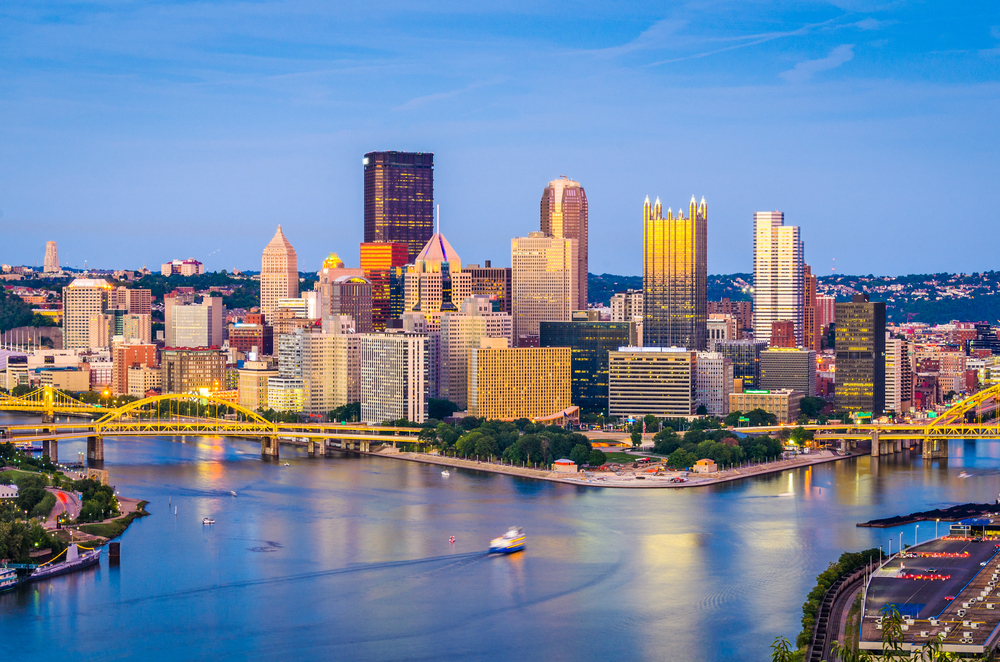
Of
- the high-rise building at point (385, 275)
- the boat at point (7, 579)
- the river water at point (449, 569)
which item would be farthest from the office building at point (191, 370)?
the boat at point (7, 579)

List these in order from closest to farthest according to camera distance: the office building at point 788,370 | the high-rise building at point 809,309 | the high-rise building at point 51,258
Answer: the office building at point 788,370 < the high-rise building at point 809,309 < the high-rise building at point 51,258

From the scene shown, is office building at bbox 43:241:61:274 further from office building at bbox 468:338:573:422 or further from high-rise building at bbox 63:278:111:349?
office building at bbox 468:338:573:422

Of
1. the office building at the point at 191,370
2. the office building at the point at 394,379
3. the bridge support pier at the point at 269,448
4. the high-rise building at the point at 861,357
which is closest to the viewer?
the bridge support pier at the point at 269,448

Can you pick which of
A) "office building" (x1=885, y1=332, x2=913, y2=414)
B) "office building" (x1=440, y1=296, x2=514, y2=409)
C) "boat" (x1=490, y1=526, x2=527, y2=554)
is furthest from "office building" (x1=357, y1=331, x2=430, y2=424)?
"boat" (x1=490, y1=526, x2=527, y2=554)

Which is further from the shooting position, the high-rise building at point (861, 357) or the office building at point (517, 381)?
the high-rise building at point (861, 357)

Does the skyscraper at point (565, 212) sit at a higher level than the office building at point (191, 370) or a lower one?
higher

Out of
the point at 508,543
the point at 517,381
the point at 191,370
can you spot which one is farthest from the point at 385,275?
the point at 508,543

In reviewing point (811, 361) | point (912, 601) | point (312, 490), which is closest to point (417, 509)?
point (312, 490)

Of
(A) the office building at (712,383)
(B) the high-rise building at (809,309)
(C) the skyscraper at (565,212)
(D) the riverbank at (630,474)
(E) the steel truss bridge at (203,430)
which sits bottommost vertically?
(D) the riverbank at (630,474)

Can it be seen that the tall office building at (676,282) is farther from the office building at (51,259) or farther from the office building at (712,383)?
the office building at (51,259)
